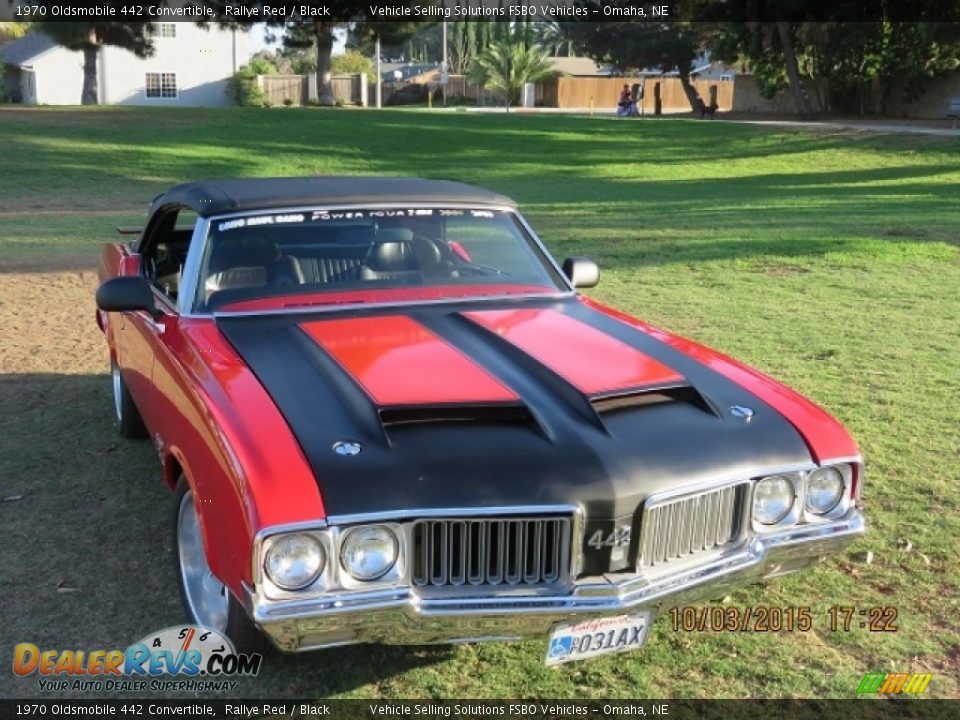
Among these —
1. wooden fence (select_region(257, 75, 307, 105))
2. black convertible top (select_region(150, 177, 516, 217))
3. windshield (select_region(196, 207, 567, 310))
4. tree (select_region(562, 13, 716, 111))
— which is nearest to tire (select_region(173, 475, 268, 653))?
windshield (select_region(196, 207, 567, 310))

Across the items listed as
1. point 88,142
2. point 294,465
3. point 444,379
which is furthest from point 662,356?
point 88,142

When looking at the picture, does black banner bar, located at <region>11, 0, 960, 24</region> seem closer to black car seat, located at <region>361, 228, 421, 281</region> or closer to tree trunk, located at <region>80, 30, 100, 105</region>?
tree trunk, located at <region>80, 30, 100, 105</region>

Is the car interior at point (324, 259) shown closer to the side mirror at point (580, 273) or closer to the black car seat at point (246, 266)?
the black car seat at point (246, 266)

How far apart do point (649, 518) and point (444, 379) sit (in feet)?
2.80

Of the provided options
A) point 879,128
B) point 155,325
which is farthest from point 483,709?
point 879,128

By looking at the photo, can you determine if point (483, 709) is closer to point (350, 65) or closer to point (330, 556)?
point (330, 556)

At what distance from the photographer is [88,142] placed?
26969 millimetres

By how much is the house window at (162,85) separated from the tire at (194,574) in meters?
54.9

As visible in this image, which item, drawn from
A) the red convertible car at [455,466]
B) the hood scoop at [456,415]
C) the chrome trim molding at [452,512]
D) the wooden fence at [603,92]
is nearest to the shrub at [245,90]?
the wooden fence at [603,92]

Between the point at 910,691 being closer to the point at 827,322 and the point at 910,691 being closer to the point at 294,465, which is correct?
the point at 294,465

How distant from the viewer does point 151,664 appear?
3.55m

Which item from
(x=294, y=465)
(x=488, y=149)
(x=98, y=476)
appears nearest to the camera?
(x=294, y=465)

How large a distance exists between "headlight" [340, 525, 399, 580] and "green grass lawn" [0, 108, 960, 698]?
60 centimetres

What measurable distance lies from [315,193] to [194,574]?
6.14 ft
